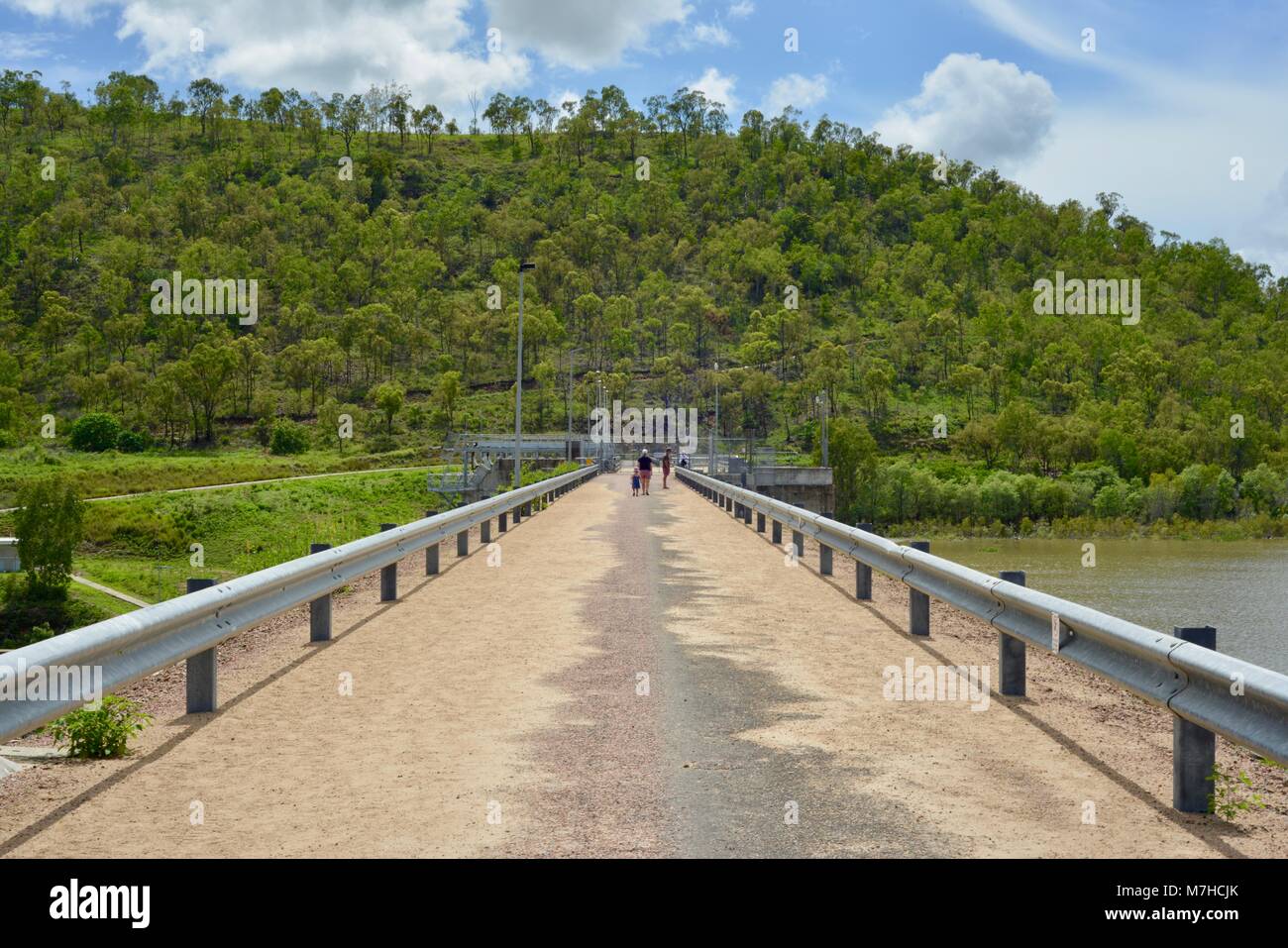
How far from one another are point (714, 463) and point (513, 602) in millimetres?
55674

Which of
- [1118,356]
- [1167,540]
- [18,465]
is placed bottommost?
[1167,540]

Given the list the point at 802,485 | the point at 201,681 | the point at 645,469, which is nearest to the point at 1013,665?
the point at 201,681

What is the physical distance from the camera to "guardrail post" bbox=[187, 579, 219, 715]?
7.79 metres

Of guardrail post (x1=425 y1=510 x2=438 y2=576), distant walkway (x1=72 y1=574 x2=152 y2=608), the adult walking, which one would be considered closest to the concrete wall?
the adult walking

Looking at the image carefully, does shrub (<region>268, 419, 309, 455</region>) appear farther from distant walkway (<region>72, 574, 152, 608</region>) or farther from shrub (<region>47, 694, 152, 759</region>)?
shrub (<region>47, 694, 152, 759</region>)

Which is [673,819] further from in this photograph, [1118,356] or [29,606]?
[1118,356]

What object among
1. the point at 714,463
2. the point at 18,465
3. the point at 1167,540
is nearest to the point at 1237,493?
the point at 1167,540

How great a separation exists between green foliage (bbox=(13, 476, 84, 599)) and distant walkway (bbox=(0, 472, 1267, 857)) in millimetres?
43653

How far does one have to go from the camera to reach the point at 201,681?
7840mm

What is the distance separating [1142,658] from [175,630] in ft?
17.7

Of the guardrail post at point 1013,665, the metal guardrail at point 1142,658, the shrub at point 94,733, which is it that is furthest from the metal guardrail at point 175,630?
the guardrail post at point 1013,665

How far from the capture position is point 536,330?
198 metres

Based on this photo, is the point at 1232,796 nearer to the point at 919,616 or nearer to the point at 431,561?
the point at 919,616

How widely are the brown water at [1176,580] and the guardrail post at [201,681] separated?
24952 mm
